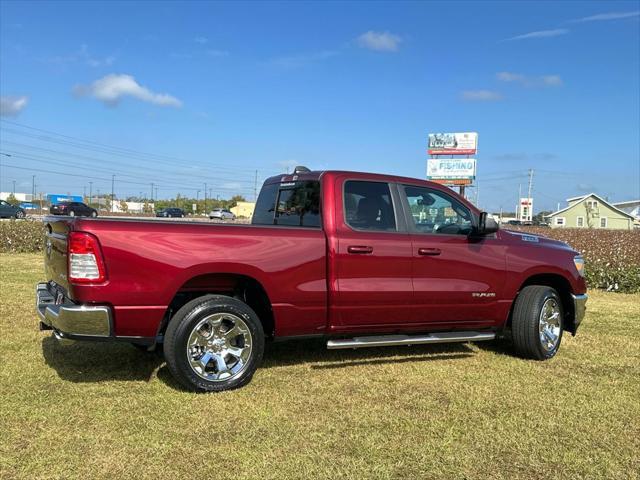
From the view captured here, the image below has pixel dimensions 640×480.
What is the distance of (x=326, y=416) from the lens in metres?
4.19

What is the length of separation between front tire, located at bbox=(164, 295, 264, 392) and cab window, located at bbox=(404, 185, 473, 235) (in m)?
1.92

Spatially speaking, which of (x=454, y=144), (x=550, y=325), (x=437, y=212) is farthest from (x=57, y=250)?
(x=454, y=144)

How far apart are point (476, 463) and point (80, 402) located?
2912 mm

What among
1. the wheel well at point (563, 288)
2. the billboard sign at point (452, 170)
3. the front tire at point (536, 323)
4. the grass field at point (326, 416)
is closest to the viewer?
the grass field at point (326, 416)

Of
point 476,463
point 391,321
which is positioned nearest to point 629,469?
point 476,463

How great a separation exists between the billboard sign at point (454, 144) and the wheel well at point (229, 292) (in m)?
41.7

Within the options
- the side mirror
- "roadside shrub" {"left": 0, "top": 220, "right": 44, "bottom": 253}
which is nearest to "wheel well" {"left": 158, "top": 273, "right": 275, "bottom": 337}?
the side mirror

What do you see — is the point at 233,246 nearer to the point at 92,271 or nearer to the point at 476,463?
the point at 92,271

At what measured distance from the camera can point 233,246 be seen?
4.54 meters

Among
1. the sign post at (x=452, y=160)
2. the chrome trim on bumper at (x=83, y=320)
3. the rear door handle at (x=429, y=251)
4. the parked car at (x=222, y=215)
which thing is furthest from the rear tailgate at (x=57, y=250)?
the parked car at (x=222, y=215)

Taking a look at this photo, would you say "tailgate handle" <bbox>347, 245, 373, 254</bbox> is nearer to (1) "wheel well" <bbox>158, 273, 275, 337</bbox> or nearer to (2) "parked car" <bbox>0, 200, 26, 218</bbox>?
(1) "wheel well" <bbox>158, 273, 275, 337</bbox>

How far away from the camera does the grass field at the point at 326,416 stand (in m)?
3.43

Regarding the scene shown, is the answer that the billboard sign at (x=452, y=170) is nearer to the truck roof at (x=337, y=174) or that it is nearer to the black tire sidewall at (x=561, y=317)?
the black tire sidewall at (x=561, y=317)

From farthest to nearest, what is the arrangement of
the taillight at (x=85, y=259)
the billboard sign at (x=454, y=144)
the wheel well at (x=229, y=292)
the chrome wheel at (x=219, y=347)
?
the billboard sign at (x=454, y=144)
the wheel well at (x=229, y=292)
the chrome wheel at (x=219, y=347)
the taillight at (x=85, y=259)
